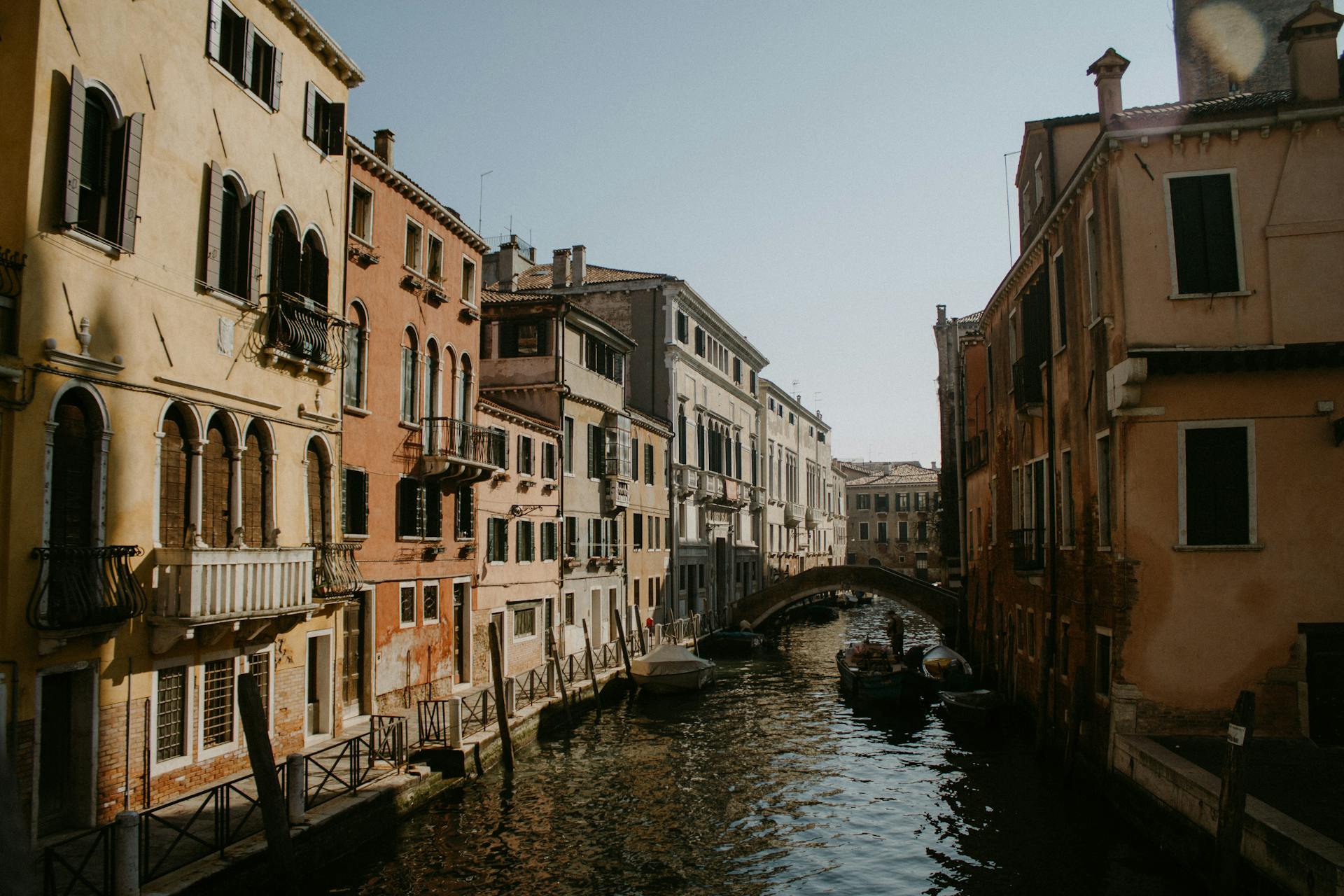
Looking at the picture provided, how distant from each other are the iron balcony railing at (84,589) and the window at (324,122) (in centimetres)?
688

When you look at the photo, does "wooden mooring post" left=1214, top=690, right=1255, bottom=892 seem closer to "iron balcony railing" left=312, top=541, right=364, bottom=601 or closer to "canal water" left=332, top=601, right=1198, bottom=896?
"canal water" left=332, top=601, right=1198, bottom=896

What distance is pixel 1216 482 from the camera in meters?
13.0

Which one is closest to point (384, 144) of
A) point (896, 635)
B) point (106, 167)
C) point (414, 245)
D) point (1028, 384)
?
point (414, 245)

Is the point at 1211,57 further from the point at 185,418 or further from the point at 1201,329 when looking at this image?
the point at 185,418

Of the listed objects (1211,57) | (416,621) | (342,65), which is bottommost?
(416,621)

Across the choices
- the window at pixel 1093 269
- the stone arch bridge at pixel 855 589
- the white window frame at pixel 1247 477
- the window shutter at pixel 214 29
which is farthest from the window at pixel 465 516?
the stone arch bridge at pixel 855 589

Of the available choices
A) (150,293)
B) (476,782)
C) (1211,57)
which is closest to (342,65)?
(150,293)

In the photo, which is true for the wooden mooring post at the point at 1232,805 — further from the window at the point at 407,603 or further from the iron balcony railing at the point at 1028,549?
the window at the point at 407,603

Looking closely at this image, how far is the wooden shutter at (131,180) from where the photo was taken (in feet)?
35.3

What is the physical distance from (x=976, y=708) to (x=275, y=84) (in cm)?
1636

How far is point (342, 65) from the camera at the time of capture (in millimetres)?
15922

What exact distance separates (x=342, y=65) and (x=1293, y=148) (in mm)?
13041

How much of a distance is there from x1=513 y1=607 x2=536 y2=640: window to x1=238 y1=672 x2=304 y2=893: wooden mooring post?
13.5 meters

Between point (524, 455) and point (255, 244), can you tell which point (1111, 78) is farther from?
point (524, 455)
